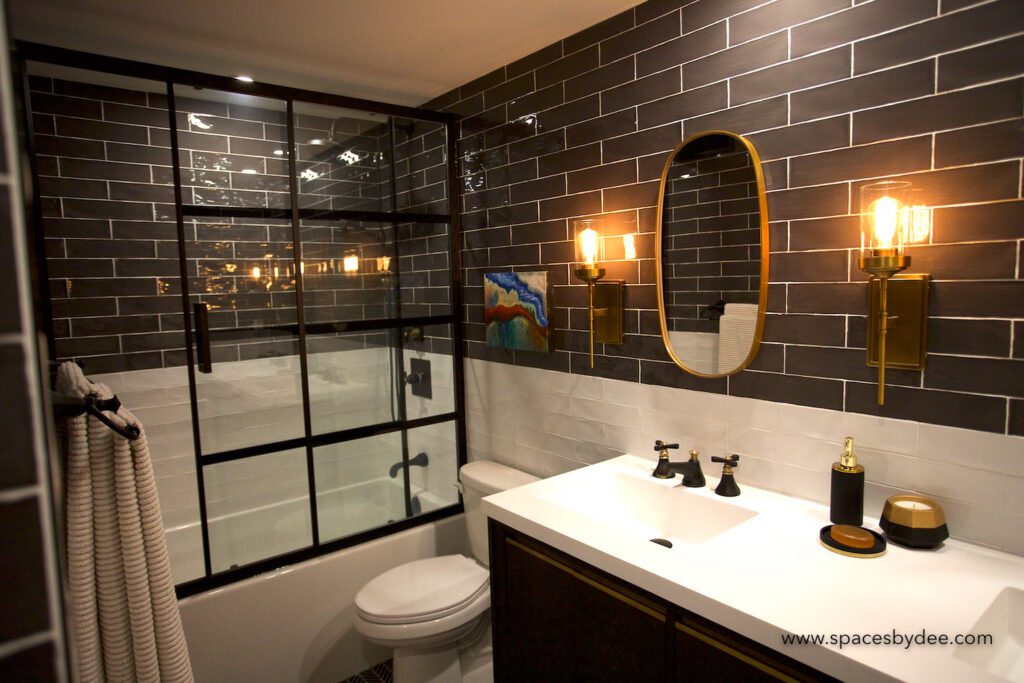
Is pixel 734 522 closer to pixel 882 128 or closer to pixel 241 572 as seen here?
pixel 882 128

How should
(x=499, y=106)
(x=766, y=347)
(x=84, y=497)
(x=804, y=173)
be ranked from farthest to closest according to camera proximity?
(x=499, y=106)
(x=766, y=347)
(x=804, y=173)
(x=84, y=497)

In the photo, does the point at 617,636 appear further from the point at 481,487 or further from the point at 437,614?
the point at 481,487

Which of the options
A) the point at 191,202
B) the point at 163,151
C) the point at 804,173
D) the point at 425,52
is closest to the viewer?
the point at 804,173

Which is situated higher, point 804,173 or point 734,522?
point 804,173

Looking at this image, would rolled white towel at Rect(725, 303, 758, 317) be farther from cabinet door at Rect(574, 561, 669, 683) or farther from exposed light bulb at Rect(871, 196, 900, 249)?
cabinet door at Rect(574, 561, 669, 683)

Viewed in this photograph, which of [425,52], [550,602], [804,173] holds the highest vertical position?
[425,52]

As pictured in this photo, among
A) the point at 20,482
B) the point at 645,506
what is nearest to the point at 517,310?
the point at 645,506

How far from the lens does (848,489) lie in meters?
1.40

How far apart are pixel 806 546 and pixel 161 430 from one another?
8.89 feet

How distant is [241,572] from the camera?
2.29m

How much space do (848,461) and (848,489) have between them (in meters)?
0.07

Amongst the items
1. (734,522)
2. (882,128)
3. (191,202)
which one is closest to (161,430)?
(191,202)

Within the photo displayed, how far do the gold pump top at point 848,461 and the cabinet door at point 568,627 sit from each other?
57 cm

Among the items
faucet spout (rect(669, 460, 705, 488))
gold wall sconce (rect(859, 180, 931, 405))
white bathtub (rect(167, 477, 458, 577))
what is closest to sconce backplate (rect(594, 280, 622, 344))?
faucet spout (rect(669, 460, 705, 488))
